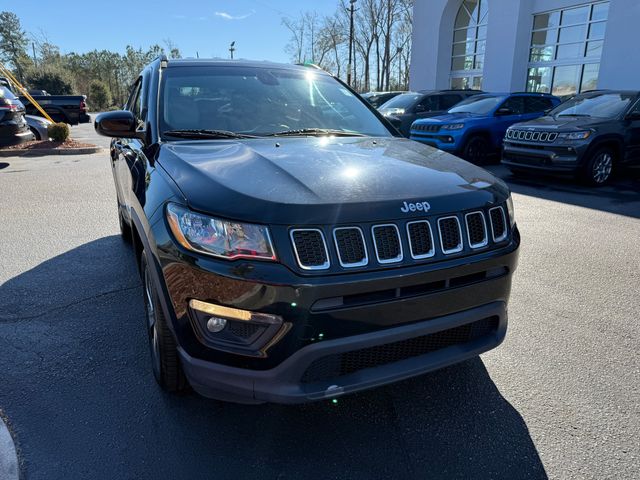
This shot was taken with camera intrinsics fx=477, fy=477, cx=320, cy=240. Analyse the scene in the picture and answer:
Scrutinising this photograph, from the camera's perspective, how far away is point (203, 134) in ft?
9.40

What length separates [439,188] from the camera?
2193 mm

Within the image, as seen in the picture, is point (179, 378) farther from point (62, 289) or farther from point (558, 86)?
point (558, 86)

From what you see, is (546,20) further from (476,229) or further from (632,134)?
(476,229)

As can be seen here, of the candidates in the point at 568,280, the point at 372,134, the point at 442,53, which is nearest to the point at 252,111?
the point at 372,134

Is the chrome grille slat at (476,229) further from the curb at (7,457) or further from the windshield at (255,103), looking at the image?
the curb at (7,457)

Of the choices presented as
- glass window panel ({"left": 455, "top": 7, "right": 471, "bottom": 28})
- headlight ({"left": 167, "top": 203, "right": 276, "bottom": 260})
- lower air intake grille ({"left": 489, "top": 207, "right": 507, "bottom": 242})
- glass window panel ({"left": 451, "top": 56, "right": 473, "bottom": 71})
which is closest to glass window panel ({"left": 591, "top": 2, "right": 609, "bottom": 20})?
glass window panel ({"left": 451, "top": 56, "right": 473, "bottom": 71})

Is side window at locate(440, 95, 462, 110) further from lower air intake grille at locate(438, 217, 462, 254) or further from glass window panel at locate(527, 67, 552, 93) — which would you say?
lower air intake grille at locate(438, 217, 462, 254)

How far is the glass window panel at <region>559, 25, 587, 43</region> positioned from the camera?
58.4 ft

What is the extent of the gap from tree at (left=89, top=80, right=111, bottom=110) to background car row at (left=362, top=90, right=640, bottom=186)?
3977 centimetres

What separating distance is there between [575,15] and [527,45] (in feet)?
6.59

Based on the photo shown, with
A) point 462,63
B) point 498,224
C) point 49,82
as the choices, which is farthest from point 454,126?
point 49,82

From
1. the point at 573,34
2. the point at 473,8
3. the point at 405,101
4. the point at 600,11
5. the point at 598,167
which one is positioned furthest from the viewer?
the point at 473,8

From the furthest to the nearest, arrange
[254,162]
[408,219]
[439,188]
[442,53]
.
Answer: [442,53]
[254,162]
[439,188]
[408,219]

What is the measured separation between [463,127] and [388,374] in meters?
9.78
